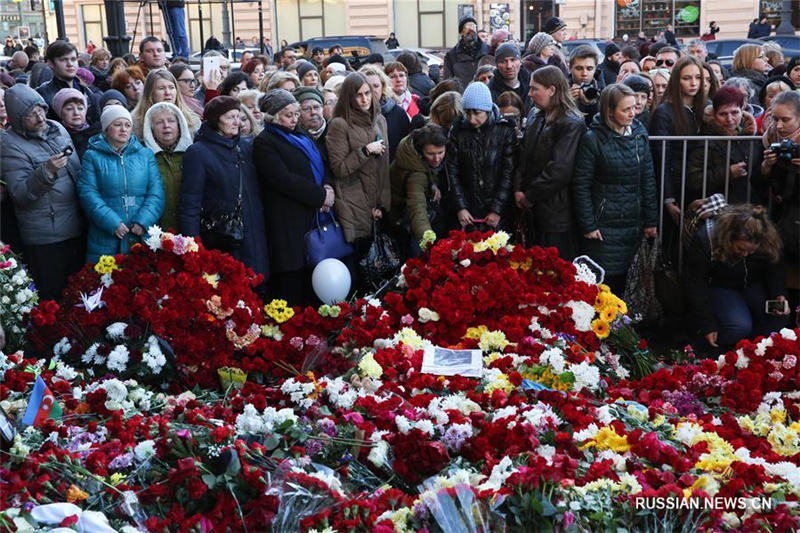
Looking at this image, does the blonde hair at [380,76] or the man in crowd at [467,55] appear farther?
the man in crowd at [467,55]

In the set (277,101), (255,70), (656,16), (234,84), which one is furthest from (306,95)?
(656,16)

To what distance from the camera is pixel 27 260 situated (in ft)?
20.4

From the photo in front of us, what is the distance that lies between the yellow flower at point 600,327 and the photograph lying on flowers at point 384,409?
18mm

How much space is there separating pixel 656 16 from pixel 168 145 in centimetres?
3094

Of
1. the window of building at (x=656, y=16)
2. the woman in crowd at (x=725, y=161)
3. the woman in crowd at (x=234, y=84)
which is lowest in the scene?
the woman in crowd at (x=725, y=161)

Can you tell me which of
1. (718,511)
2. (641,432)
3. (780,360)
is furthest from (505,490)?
(780,360)

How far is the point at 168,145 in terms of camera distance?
6.36m

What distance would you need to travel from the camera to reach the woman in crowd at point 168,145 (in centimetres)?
630

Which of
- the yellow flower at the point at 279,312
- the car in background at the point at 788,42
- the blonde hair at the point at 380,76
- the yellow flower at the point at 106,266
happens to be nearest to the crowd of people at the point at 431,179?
the blonde hair at the point at 380,76

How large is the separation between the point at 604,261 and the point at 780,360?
210 centimetres

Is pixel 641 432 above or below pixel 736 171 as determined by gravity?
below

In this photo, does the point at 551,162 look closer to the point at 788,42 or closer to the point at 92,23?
the point at 788,42

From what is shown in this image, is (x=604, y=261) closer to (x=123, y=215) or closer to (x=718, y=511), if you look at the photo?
(x=123, y=215)

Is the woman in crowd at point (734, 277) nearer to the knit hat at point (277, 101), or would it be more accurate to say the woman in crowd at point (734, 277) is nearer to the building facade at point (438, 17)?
the knit hat at point (277, 101)
